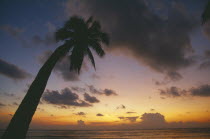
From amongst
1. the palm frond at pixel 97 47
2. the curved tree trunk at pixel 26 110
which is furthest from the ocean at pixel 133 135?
the curved tree trunk at pixel 26 110

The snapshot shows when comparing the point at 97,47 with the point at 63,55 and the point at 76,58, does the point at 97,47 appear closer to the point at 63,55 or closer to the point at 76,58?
the point at 76,58

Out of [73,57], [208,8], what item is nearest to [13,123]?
[73,57]

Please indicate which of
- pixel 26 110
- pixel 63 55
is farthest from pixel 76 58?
pixel 26 110

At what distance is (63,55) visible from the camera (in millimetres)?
8781

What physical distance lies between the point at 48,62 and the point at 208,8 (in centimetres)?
868

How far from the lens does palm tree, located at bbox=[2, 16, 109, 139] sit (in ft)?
19.1

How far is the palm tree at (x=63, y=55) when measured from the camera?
5.82m

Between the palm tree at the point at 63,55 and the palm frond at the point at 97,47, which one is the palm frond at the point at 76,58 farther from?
the palm frond at the point at 97,47

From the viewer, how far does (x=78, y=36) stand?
1045 centimetres

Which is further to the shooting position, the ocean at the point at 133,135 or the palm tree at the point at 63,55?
the ocean at the point at 133,135

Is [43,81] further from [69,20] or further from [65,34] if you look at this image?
[69,20]

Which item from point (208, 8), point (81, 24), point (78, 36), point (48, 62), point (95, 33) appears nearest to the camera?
point (48, 62)

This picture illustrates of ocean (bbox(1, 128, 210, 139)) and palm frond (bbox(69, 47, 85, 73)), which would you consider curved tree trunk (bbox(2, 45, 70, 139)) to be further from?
ocean (bbox(1, 128, 210, 139))

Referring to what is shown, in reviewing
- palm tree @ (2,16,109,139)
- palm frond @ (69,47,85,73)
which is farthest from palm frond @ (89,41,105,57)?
palm frond @ (69,47,85,73)
